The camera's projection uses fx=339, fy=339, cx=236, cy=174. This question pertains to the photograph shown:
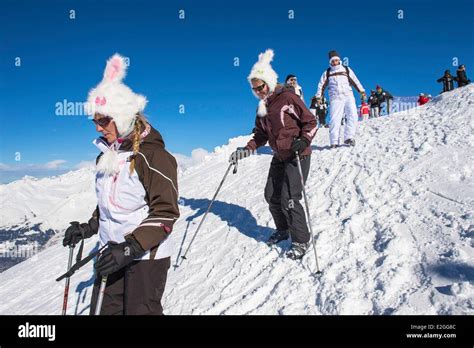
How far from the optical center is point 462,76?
65.0 feet

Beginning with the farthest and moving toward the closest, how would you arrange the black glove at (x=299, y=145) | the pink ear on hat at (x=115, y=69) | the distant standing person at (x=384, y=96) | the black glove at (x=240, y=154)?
the distant standing person at (x=384, y=96) → the black glove at (x=240, y=154) → the black glove at (x=299, y=145) → the pink ear on hat at (x=115, y=69)

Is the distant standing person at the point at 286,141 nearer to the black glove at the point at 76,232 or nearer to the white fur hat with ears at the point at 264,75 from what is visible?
the white fur hat with ears at the point at 264,75

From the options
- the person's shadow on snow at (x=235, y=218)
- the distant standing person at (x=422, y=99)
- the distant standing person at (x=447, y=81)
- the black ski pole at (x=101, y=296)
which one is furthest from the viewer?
the distant standing person at (x=422, y=99)

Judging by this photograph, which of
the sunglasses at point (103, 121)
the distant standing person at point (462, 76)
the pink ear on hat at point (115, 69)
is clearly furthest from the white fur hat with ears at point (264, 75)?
the distant standing person at point (462, 76)

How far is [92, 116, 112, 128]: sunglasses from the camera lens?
10.0 feet

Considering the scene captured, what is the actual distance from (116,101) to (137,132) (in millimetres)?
338

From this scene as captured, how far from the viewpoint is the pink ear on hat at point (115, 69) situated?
3.34 meters

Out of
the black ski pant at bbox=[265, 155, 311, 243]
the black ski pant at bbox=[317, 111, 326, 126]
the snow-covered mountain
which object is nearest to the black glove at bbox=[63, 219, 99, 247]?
the snow-covered mountain

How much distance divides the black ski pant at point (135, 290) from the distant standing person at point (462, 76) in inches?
886

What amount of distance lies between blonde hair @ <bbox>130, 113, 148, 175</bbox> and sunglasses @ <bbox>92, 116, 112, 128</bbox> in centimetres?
25

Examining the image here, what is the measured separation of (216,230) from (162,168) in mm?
4761

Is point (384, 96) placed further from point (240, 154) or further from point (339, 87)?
point (240, 154)
